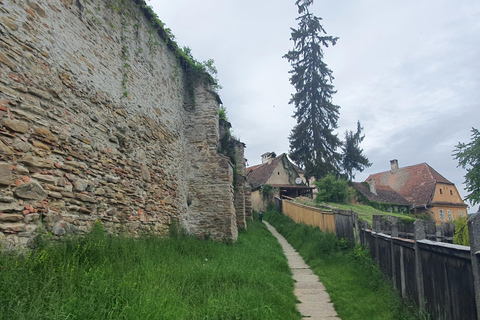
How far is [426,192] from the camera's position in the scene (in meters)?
38.5

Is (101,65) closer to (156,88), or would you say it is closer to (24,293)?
(156,88)

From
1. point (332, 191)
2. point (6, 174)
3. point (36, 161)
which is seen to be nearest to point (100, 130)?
point (36, 161)

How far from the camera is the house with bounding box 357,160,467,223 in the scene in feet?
123

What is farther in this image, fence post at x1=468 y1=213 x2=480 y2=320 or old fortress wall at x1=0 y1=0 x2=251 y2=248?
old fortress wall at x1=0 y1=0 x2=251 y2=248

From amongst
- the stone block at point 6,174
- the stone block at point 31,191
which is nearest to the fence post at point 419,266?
the stone block at point 31,191

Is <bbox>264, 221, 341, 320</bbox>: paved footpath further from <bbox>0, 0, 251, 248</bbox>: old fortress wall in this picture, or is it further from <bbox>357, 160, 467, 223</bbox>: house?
<bbox>357, 160, 467, 223</bbox>: house

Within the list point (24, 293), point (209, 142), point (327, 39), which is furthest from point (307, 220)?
point (327, 39)

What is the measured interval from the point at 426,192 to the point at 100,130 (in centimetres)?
4087

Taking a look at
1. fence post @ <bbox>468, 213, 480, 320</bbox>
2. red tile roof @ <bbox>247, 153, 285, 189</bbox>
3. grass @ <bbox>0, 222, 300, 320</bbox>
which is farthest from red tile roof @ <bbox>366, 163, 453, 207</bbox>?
fence post @ <bbox>468, 213, 480, 320</bbox>

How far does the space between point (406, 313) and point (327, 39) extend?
101 feet

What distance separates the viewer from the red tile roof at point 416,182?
3838 centimetres

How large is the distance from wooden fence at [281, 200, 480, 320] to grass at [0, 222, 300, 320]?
190 centimetres

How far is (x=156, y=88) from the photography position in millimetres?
9281

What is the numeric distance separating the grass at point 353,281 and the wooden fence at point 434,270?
0.21 m
